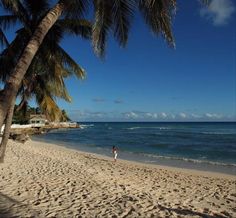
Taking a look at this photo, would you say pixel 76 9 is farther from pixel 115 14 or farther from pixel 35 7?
pixel 35 7

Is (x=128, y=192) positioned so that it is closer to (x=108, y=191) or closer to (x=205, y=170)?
(x=108, y=191)

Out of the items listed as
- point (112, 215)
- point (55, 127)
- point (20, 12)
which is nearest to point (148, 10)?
point (20, 12)

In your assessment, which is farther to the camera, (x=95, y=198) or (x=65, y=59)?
(x=65, y=59)

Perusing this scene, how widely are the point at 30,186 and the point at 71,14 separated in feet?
15.8

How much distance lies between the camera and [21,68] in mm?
5250

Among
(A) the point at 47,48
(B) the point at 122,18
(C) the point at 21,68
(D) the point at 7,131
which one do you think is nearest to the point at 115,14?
(B) the point at 122,18

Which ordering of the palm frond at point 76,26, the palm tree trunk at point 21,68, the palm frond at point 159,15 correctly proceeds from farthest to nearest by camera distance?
the palm frond at point 76,26, the palm frond at point 159,15, the palm tree trunk at point 21,68

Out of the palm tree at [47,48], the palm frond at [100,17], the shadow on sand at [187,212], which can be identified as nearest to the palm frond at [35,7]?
the palm tree at [47,48]

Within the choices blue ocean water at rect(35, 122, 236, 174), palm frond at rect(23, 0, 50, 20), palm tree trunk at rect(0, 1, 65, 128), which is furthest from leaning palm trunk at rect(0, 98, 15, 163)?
blue ocean water at rect(35, 122, 236, 174)

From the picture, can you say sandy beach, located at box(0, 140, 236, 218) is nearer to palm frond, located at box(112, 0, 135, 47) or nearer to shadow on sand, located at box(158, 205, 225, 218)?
shadow on sand, located at box(158, 205, 225, 218)

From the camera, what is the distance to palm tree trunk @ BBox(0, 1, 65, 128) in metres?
4.86

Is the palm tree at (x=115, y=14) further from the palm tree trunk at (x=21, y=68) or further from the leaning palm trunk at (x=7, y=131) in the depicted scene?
the leaning palm trunk at (x=7, y=131)

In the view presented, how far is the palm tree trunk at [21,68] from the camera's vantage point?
16.0 ft

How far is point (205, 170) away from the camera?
18078 mm
